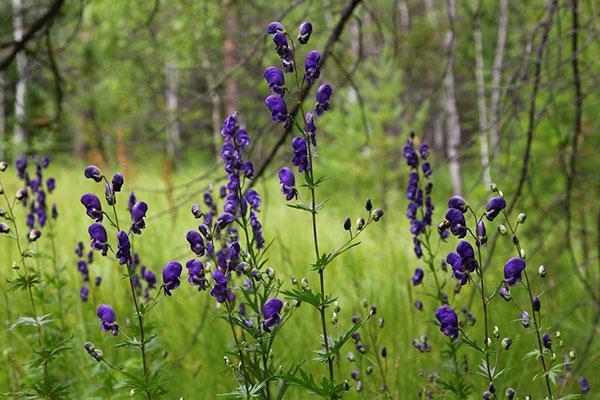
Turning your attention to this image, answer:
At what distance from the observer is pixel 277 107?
1.88 metres

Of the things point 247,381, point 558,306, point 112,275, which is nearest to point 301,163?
point 247,381

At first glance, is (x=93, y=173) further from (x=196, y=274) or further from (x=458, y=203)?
(x=458, y=203)

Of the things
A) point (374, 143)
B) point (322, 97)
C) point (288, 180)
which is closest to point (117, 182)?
point (288, 180)

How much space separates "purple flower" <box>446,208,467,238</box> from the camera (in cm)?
175

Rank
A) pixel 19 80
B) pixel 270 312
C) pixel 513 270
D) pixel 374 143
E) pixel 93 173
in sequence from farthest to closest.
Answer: pixel 374 143 → pixel 19 80 → pixel 93 173 → pixel 270 312 → pixel 513 270

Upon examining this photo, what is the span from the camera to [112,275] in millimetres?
4625

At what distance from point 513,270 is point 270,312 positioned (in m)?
0.69

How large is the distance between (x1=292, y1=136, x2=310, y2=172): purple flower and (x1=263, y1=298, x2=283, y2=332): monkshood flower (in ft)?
1.32

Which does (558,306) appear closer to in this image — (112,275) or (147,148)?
(112,275)

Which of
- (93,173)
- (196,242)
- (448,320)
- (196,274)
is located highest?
(93,173)

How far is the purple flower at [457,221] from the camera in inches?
68.7

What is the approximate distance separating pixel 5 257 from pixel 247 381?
3682 millimetres

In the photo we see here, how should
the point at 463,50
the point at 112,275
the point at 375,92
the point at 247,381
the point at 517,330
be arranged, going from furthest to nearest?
the point at 463,50
the point at 375,92
the point at 112,275
the point at 517,330
the point at 247,381

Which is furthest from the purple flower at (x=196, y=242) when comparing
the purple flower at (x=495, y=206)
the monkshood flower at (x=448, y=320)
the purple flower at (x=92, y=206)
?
the purple flower at (x=495, y=206)
